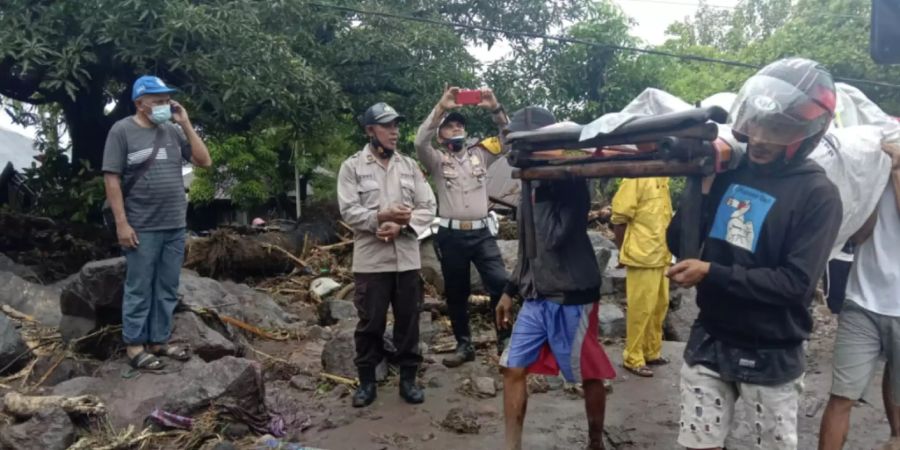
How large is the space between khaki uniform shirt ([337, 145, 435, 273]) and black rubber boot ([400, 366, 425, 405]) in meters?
0.75

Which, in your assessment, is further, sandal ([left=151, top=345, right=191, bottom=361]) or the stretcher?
sandal ([left=151, top=345, right=191, bottom=361])

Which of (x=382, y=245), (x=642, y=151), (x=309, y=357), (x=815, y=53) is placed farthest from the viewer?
(x=815, y=53)

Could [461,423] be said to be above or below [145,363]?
→ below

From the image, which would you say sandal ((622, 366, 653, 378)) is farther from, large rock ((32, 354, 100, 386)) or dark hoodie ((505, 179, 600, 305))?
large rock ((32, 354, 100, 386))

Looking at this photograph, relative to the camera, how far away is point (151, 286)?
4957 mm

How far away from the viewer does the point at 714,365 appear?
2.94 metres

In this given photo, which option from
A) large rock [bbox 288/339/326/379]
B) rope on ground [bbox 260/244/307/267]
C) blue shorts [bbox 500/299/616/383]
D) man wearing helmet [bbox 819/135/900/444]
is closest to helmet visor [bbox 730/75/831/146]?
man wearing helmet [bbox 819/135/900/444]

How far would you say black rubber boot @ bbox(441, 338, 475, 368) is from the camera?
5.94 metres

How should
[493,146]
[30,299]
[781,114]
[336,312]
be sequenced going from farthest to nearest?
[336,312], [493,146], [30,299], [781,114]

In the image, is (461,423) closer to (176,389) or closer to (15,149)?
(176,389)

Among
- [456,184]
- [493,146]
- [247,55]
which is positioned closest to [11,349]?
[456,184]

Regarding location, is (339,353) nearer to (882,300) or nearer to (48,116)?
(882,300)

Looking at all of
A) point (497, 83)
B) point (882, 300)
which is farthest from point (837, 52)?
point (882, 300)

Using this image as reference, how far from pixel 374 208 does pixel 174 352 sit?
5.47 ft
